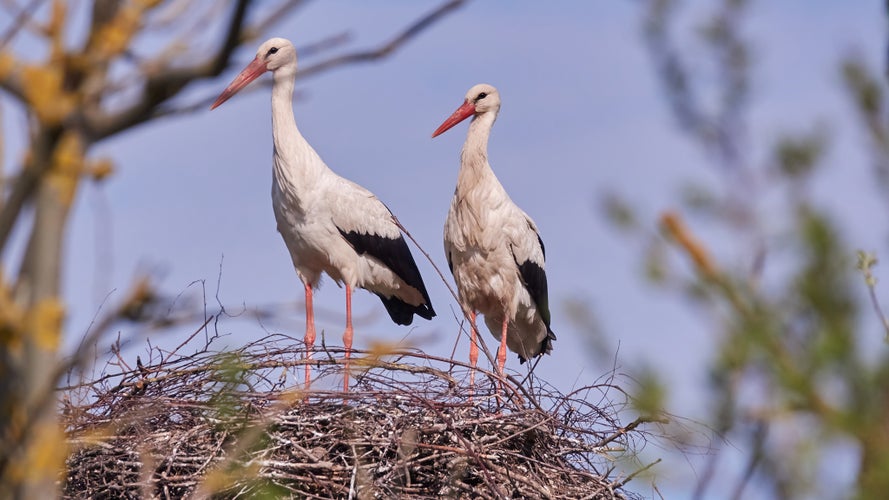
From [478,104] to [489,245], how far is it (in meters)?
1.09

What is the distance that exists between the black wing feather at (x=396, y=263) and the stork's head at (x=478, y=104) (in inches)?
35.9

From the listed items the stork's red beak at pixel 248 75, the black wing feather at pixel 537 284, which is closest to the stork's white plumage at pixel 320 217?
the stork's red beak at pixel 248 75

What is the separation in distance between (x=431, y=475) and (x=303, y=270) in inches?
110

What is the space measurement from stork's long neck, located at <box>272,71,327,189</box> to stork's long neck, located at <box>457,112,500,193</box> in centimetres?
92

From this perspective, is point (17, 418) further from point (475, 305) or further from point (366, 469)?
point (475, 305)

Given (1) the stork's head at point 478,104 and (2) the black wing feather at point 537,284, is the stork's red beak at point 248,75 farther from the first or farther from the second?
(2) the black wing feather at point 537,284

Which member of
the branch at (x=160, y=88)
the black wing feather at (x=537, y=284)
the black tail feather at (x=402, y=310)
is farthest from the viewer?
the black tail feather at (x=402, y=310)

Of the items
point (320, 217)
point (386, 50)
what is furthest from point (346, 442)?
point (386, 50)

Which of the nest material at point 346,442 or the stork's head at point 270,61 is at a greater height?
the stork's head at point 270,61

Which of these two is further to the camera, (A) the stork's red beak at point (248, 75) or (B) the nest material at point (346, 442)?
(A) the stork's red beak at point (248, 75)

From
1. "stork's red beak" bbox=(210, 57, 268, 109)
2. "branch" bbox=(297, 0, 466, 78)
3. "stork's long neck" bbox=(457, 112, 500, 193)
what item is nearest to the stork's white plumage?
"stork's red beak" bbox=(210, 57, 268, 109)

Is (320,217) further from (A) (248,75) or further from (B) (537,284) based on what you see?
(B) (537,284)

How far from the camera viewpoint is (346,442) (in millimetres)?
5625

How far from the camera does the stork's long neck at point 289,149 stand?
7926mm
